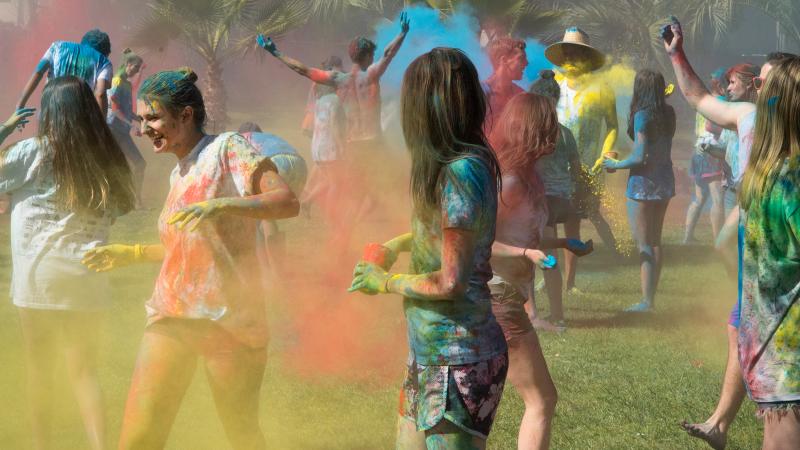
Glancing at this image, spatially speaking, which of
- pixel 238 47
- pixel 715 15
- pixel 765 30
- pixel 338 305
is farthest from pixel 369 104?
pixel 765 30

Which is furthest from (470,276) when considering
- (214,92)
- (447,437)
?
(214,92)

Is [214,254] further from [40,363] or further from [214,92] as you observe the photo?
[214,92]

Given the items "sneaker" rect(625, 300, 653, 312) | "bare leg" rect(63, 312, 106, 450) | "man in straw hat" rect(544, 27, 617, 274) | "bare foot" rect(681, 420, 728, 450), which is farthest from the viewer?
"man in straw hat" rect(544, 27, 617, 274)

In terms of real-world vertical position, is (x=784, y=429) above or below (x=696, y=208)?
above

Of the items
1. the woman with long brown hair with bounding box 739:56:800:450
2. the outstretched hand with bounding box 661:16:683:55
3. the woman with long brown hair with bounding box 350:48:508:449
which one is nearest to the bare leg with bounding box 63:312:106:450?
the woman with long brown hair with bounding box 350:48:508:449

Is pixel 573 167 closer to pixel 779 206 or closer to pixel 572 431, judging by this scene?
pixel 572 431

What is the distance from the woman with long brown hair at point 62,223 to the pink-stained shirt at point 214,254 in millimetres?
795

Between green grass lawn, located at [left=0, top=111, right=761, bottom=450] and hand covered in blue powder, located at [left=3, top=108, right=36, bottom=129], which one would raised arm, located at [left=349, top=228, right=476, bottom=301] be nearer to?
green grass lawn, located at [left=0, top=111, right=761, bottom=450]

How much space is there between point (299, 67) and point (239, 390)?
4934mm

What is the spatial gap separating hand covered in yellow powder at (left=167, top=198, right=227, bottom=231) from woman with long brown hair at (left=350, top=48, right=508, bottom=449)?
1.90 feet

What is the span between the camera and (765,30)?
3775cm

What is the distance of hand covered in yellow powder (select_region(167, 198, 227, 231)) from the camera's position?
3.36m

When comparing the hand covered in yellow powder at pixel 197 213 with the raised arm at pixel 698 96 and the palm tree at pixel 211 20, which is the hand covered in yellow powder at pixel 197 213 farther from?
the palm tree at pixel 211 20

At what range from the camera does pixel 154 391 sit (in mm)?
Answer: 3545
